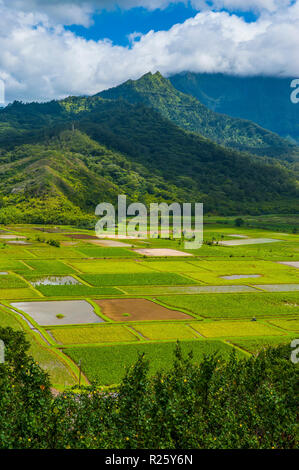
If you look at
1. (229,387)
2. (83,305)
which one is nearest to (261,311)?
(83,305)

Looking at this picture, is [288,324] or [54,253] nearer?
[288,324]

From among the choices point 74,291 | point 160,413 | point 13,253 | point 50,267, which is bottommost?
point 74,291

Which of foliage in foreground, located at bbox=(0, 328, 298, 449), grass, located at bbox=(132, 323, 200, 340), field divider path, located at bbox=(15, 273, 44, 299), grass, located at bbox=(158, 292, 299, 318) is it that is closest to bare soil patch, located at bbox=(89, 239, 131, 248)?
field divider path, located at bbox=(15, 273, 44, 299)

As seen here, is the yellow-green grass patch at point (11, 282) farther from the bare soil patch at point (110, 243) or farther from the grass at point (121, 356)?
the bare soil patch at point (110, 243)

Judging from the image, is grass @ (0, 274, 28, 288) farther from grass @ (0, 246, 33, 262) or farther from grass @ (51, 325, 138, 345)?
grass @ (51, 325, 138, 345)

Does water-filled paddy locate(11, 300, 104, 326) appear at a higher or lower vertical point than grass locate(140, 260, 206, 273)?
lower

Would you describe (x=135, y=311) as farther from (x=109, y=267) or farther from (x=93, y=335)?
(x=109, y=267)

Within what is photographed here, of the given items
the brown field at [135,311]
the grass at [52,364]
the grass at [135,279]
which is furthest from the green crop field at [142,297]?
the brown field at [135,311]

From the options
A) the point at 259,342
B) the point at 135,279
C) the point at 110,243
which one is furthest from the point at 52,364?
the point at 110,243
